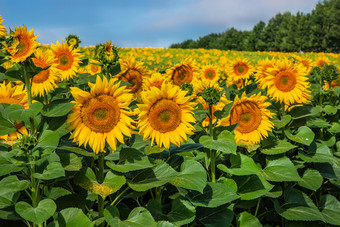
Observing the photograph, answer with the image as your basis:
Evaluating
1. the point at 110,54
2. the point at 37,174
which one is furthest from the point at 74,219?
the point at 110,54

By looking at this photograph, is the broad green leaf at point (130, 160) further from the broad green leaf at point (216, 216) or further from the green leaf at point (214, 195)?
the broad green leaf at point (216, 216)

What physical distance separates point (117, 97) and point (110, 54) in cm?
99

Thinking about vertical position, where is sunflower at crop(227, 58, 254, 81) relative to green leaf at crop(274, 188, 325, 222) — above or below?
above

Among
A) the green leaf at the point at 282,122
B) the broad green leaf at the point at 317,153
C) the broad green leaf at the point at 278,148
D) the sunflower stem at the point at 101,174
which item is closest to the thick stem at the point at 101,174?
the sunflower stem at the point at 101,174

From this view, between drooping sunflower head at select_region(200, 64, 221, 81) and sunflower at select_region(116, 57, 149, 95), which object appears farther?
drooping sunflower head at select_region(200, 64, 221, 81)

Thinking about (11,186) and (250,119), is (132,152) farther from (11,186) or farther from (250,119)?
(250,119)

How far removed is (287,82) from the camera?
431 centimetres

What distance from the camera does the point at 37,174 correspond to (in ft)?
7.08

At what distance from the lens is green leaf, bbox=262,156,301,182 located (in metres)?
3.42

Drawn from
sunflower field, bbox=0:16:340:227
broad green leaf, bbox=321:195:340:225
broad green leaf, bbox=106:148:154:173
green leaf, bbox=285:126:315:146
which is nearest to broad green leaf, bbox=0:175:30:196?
sunflower field, bbox=0:16:340:227

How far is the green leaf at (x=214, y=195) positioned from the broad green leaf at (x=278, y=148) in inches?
35.5

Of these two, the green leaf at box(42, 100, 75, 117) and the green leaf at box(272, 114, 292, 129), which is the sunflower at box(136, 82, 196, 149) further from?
the green leaf at box(272, 114, 292, 129)

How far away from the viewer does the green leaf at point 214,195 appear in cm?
280

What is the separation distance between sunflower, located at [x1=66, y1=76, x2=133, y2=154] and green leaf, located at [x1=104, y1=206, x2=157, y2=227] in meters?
0.46
